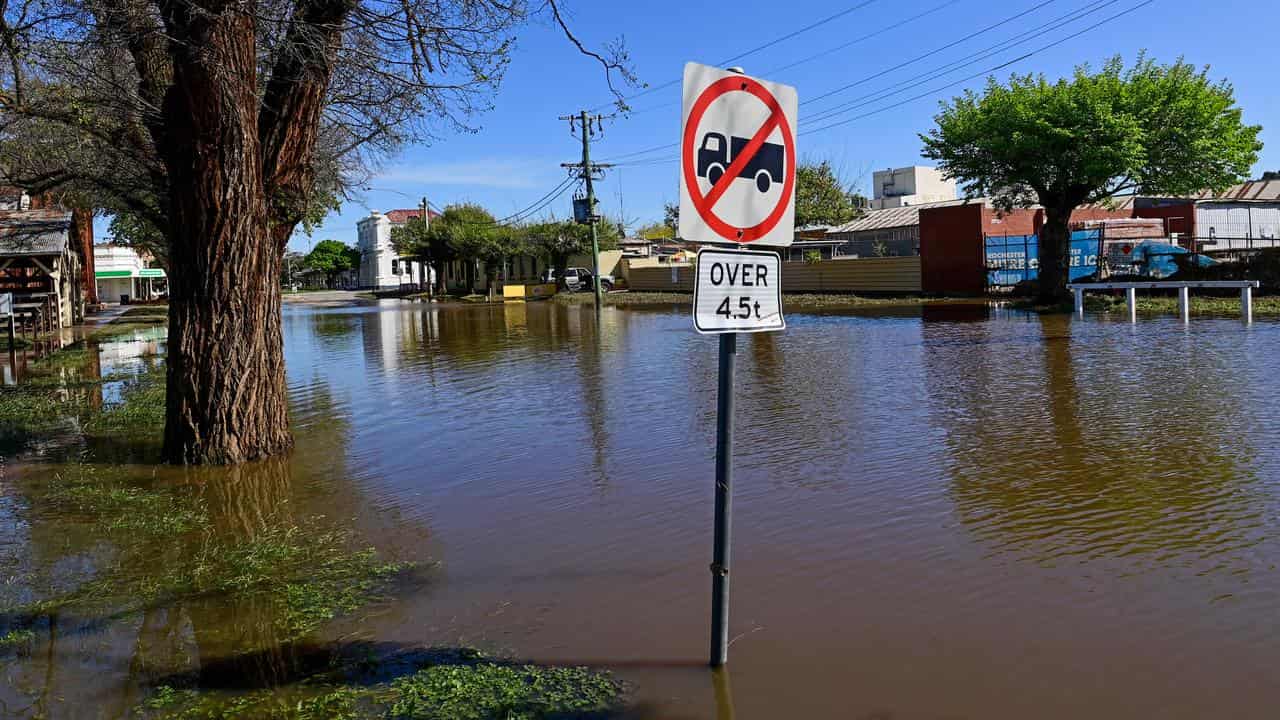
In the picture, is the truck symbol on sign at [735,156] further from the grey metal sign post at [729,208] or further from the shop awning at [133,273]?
the shop awning at [133,273]

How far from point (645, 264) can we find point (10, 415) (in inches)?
1988

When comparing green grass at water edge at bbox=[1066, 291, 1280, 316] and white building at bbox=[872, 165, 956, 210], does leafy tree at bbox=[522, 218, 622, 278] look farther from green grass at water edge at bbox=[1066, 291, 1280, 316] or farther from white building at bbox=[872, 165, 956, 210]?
green grass at water edge at bbox=[1066, 291, 1280, 316]

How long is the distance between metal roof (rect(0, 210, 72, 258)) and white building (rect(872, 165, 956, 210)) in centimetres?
6989

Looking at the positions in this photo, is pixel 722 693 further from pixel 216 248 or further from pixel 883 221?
pixel 883 221

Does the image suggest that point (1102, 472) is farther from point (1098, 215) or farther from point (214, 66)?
point (1098, 215)

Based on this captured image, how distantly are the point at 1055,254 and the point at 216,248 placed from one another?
2589cm

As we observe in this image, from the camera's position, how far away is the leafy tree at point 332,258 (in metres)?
122

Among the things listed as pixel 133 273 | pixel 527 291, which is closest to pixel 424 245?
pixel 527 291

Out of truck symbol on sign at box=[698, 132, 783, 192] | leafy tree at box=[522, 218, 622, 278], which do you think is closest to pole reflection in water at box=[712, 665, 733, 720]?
truck symbol on sign at box=[698, 132, 783, 192]

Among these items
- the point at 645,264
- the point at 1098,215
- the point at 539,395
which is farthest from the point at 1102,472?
the point at 645,264

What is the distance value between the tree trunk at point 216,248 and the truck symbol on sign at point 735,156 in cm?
545

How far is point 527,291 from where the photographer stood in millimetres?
58312

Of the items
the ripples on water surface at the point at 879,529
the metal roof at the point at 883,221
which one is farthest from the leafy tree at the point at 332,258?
the ripples on water surface at the point at 879,529

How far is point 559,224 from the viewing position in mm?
64250
